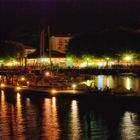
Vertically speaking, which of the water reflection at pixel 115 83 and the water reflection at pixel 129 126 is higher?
the water reflection at pixel 115 83

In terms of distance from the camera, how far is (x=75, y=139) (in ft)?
80.1

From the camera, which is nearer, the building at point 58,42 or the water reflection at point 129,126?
the water reflection at point 129,126

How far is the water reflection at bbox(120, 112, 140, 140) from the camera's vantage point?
25.1m

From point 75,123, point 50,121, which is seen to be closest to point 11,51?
point 50,121

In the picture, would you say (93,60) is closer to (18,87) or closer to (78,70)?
(78,70)

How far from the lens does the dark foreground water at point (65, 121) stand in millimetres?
25281

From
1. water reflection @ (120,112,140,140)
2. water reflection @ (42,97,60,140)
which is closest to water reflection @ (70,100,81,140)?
water reflection @ (42,97,60,140)

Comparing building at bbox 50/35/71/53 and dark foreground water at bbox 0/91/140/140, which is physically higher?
building at bbox 50/35/71/53

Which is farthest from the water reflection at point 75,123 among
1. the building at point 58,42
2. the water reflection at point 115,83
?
the building at point 58,42

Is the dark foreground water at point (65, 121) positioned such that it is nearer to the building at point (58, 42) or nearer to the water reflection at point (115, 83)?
the water reflection at point (115, 83)

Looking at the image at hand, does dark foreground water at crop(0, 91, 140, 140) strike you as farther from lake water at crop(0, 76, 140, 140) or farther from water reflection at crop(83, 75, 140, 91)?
water reflection at crop(83, 75, 140, 91)

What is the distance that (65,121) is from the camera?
96.2 ft

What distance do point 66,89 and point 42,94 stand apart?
1935 millimetres

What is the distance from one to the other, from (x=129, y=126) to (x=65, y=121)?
3.73 meters
